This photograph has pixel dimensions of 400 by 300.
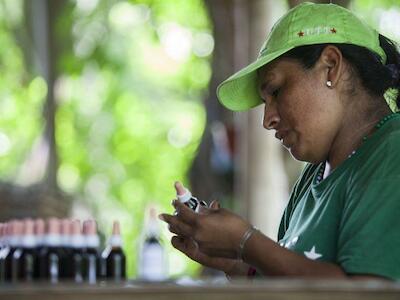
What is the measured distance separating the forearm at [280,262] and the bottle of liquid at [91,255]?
0.61m

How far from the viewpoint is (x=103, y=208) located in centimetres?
1898

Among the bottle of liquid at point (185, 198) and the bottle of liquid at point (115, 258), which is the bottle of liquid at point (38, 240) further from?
the bottle of liquid at point (185, 198)

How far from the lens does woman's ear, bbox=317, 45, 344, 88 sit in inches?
119

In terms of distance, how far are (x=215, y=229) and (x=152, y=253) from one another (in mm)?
602

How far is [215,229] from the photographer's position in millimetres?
2715

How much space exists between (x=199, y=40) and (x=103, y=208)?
3.50 metres

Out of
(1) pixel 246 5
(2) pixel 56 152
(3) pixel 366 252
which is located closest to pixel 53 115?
(2) pixel 56 152

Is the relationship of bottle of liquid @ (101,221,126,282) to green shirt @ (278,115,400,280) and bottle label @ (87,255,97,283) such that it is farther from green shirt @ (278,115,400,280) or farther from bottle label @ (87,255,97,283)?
green shirt @ (278,115,400,280)

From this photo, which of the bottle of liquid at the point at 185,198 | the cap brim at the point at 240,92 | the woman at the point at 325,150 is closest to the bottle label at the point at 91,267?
the woman at the point at 325,150

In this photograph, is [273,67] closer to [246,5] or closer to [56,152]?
[246,5]

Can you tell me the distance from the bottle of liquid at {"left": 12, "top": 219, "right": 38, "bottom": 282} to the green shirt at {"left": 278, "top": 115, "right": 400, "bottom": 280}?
729 mm

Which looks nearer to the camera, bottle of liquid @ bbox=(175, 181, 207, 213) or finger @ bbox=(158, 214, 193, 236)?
finger @ bbox=(158, 214, 193, 236)

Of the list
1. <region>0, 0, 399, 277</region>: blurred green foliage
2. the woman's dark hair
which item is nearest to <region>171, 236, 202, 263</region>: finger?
the woman's dark hair

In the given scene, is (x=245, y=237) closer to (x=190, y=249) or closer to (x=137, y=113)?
(x=190, y=249)
